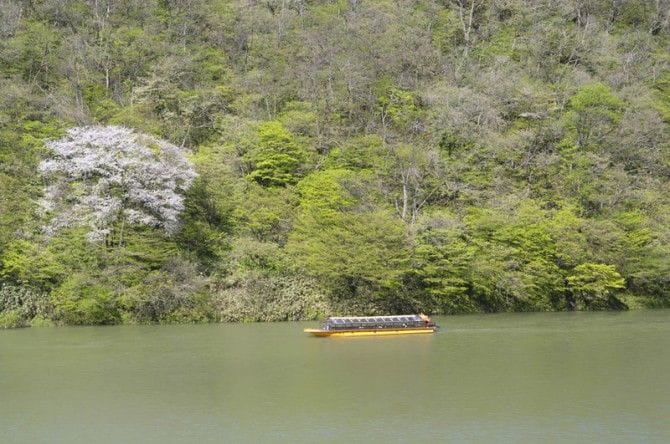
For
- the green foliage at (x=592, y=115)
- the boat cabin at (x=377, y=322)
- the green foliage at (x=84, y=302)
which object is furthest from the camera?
the green foliage at (x=592, y=115)

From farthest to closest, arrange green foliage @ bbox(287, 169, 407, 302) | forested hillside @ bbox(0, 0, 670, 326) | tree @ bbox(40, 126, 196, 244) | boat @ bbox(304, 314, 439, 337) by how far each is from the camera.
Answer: green foliage @ bbox(287, 169, 407, 302), forested hillside @ bbox(0, 0, 670, 326), tree @ bbox(40, 126, 196, 244), boat @ bbox(304, 314, 439, 337)

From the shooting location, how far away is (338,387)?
2330 centimetres

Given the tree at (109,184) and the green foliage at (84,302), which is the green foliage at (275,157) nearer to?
the tree at (109,184)

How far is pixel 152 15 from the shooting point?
244 feet

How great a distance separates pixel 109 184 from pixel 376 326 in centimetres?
1811

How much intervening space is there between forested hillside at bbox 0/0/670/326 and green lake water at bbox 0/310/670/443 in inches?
295

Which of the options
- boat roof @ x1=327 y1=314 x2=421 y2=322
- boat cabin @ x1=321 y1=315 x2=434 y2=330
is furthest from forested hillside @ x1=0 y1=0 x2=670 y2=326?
boat cabin @ x1=321 y1=315 x2=434 y2=330

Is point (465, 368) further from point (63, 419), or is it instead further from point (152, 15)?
point (152, 15)

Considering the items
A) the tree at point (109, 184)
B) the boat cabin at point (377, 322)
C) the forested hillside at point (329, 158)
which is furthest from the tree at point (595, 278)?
the tree at point (109, 184)

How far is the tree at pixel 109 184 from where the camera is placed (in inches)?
1687

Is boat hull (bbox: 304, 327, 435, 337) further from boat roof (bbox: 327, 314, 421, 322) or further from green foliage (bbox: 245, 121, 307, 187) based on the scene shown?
green foliage (bbox: 245, 121, 307, 187)

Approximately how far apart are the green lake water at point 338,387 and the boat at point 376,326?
1.14 metres

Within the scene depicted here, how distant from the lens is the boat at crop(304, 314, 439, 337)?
3694 cm

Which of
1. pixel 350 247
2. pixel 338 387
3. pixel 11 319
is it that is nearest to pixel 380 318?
pixel 350 247
